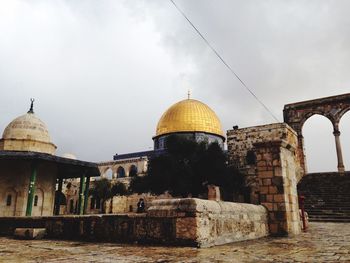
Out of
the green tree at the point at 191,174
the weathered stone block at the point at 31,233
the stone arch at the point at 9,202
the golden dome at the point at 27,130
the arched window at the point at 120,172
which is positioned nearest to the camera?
the weathered stone block at the point at 31,233

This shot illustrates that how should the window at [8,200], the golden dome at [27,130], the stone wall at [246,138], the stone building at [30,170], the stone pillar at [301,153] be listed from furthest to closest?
the stone pillar at [301,153], the stone wall at [246,138], the golden dome at [27,130], the window at [8,200], the stone building at [30,170]

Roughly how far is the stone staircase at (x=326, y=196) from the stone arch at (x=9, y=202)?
14.7 meters

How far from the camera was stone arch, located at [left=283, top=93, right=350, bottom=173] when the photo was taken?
22.6 meters

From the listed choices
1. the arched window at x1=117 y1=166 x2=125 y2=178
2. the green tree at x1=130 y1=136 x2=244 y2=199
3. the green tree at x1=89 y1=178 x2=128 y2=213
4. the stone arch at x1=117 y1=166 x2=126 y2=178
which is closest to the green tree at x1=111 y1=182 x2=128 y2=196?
the green tree at x1=89 y1=178 x2=128 y2=213

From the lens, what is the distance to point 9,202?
1495 cm

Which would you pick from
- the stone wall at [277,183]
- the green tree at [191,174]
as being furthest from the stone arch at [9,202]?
the stone wall at [277,183]

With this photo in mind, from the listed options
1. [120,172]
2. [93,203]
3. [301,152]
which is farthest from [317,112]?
[120,172]

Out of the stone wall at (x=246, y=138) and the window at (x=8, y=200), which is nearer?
the window at (x=8, y=200)

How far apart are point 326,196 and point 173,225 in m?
15.1

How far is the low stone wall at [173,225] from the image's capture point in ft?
13.4

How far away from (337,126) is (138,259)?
23726 mm

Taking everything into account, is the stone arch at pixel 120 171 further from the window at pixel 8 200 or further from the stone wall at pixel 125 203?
the window at pixel 8 200

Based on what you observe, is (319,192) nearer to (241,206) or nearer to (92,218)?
(241,206)

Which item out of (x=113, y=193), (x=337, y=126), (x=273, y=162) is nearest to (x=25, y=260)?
(x=273, y=162)
